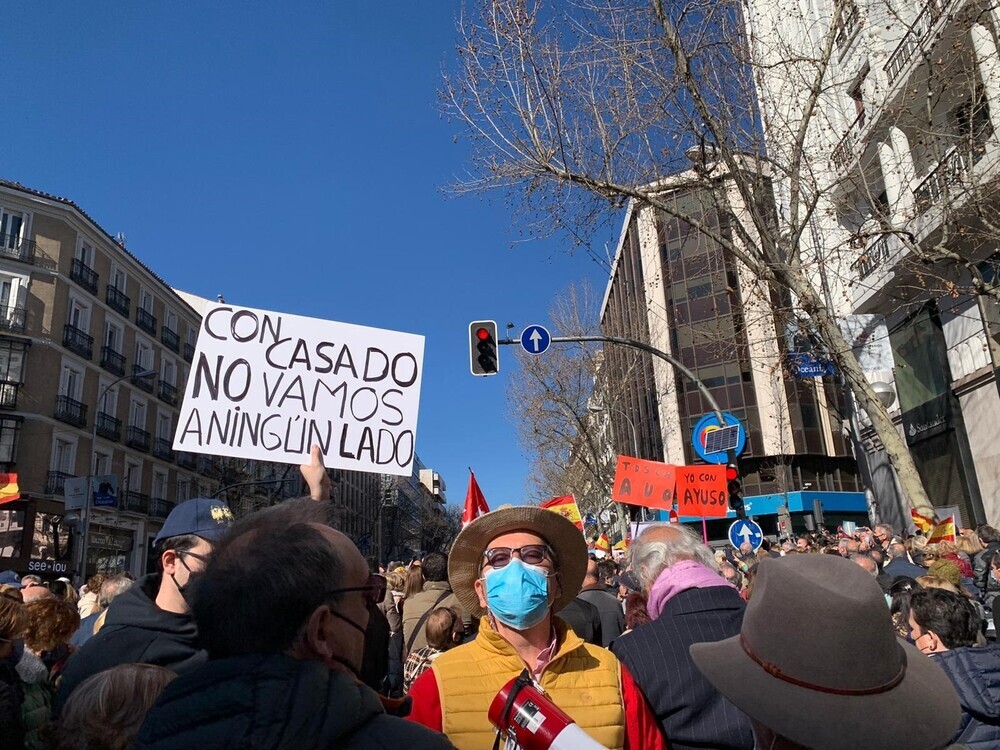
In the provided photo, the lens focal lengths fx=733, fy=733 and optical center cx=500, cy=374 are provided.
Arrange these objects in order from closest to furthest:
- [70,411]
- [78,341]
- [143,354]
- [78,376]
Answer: [70,411] → [78,341] → [78,376] → [143,354]

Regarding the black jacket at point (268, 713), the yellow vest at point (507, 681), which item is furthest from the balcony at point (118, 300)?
the black jacket at point (268, 713)

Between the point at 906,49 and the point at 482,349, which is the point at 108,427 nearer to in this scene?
the point at 482,349

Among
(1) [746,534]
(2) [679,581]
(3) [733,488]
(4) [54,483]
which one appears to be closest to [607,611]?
(2) [679,581]

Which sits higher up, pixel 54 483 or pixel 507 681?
pixel 54 483

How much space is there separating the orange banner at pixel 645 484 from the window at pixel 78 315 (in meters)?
32.4

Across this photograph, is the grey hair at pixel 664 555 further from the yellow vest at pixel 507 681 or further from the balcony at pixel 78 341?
the balcony at pixel 78 341

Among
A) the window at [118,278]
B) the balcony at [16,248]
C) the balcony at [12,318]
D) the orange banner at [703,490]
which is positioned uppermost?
the window at [118,278]

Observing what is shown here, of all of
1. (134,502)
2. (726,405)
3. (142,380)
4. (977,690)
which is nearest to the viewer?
(977,690)

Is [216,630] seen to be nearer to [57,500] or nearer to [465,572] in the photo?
[465,572]

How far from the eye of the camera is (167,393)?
144 ft

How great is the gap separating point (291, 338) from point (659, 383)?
4029 centimetres

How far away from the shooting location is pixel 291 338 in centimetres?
451

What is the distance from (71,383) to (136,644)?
38426mm

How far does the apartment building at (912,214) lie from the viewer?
11.0m
